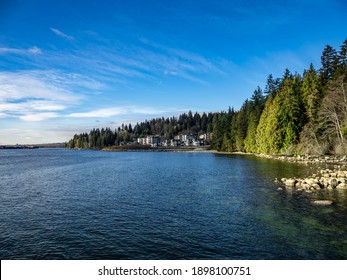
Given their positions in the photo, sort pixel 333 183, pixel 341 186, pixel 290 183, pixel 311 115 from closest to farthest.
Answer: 1. pixel 341 186
2. pixel 333 183
3. pixel 290 183
4. pixel 311 115

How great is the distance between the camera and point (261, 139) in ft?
286

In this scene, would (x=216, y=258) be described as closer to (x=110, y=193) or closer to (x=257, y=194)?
(x=257, y=194)

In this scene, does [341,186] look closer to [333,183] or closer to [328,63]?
[333,183]

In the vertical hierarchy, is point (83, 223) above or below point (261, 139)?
below

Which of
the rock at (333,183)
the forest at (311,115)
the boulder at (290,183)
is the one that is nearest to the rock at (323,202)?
the rock at (333,183)

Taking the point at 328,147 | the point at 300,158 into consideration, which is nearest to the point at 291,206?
the point at 300,158

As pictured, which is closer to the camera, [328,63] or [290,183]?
[290,183]

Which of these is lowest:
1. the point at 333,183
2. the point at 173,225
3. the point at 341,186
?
Result: the point at 173,225

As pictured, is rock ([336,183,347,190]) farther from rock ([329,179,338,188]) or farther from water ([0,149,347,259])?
water ([0,149,347,259])

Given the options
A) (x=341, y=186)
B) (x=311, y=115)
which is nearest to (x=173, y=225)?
(x=341, y=186)

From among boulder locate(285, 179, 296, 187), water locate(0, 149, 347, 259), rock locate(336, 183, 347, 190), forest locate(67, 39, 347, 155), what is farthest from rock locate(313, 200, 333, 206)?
forest locate(67, 39, 347, 155)

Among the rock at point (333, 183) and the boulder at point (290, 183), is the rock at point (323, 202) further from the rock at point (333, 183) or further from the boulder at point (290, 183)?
the boulder at point (290, 183)

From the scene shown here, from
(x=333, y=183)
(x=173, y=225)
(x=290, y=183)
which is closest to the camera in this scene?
(x=173, y=225)
